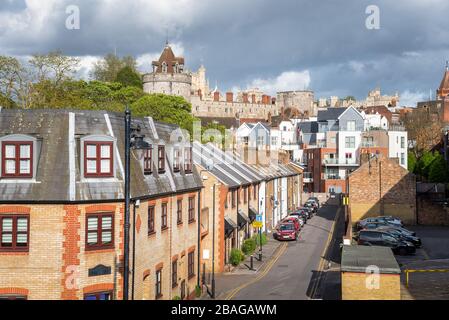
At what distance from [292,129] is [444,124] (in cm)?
3133

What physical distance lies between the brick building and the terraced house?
118 feet

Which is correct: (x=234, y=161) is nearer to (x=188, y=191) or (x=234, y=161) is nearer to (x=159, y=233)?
(x=188, y=191)

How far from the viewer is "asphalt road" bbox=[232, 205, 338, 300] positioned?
1093 inches

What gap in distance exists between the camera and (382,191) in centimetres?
5325

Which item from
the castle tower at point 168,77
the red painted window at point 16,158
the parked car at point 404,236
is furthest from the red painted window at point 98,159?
the castle tower at point 168,77

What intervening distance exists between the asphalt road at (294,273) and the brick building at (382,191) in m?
4.93

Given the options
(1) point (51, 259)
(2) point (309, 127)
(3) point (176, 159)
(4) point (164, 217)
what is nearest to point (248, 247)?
(3) point (176, 159)

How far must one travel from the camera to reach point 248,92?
19950 centimetres

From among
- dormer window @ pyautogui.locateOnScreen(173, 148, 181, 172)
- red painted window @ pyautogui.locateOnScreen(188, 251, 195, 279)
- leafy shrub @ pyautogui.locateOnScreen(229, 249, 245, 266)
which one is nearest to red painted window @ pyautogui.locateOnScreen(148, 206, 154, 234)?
dormer window @ pyautogui.locateOnScreen(173, 148, 181, 172)

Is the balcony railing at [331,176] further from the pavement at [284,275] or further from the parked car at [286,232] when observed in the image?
the parked car at [286,232]

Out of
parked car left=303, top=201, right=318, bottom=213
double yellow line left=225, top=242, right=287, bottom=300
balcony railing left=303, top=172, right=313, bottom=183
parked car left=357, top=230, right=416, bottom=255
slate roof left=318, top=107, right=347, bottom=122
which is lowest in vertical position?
double yellow line left=225, top=242, right=287, bottom=300

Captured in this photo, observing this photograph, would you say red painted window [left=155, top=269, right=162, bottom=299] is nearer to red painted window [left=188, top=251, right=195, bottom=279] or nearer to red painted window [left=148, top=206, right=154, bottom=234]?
red painted window [left=148, top=206, right=154, bottom=234]
